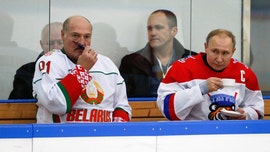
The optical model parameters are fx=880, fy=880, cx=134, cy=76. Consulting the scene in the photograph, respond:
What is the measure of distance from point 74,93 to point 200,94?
2.45 feet

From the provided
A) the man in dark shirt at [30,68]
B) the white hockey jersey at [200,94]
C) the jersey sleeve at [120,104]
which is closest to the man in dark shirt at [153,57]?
the man in dark shirt at [30,68]

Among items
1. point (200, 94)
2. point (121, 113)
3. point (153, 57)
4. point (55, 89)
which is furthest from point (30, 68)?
point (200, 94)

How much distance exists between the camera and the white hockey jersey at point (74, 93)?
512 cm

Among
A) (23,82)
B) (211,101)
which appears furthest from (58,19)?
(211,101)

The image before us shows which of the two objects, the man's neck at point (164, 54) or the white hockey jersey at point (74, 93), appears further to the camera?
the man's neck at point (164, 54)

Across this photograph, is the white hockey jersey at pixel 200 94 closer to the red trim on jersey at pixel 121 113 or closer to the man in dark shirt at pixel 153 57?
the red trim on jersey at pixel 121 113

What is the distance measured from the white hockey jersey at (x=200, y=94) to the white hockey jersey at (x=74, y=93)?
318 mm

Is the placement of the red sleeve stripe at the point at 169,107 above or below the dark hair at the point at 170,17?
below

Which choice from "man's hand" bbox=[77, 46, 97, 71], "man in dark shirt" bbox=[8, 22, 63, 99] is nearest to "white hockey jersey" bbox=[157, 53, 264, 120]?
"man's hand" bbox=[77, 46, 97, 71]

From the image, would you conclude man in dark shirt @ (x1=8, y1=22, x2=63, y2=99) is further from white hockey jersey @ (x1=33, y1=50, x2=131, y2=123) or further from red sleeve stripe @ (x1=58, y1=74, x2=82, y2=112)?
red sleeve stripe @ (x1=58, y1=74, x2=82, y2=112)

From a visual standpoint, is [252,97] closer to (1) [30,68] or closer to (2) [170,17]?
(2) [170,17]

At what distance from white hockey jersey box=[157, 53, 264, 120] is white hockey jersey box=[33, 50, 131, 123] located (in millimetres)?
318

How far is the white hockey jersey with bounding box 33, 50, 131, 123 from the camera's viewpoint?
5.12 meters

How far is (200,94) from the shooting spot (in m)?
5.21
